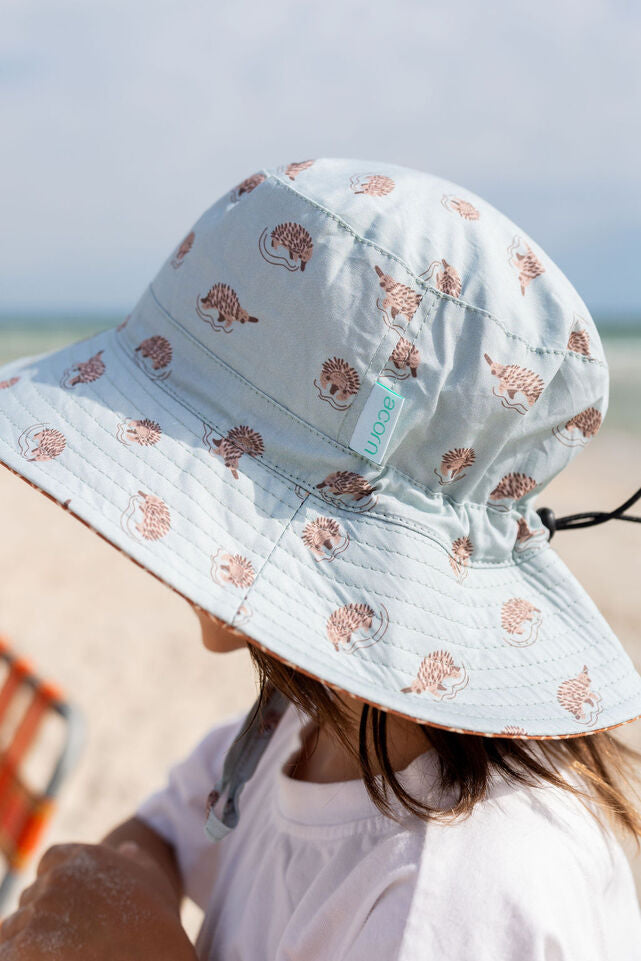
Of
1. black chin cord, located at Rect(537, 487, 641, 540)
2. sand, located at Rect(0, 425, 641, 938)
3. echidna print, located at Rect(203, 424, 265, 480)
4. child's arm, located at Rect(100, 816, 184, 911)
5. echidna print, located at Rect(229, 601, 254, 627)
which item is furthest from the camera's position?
sand, located at Rect(0, 425, 641, 938)

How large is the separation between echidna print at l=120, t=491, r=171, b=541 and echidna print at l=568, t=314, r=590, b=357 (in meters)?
0.46

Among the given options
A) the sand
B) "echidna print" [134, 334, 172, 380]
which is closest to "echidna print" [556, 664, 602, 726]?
"echidna print" [134, 334, 172, 380]

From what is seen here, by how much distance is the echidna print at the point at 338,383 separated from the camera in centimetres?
77

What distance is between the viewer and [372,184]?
812 millimetres

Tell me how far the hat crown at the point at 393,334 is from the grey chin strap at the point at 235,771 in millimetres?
432

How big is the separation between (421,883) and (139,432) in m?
0.52

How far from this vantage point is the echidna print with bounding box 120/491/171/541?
28.6 inches

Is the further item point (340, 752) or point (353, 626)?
point (340, 752)

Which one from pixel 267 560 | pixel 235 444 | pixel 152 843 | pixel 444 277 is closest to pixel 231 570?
pixel 267 560

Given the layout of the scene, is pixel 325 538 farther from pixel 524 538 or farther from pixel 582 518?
pixel 582 518

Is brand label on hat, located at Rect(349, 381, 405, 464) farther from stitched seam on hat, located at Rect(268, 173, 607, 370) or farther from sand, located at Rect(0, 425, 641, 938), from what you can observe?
sand, located at Rect(0, 425, 641, 938)

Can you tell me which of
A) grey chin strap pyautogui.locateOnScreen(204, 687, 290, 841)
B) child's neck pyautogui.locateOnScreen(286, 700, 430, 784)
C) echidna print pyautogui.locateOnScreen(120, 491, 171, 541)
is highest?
echidna print pyautogui.locateOnScreen(120, 491, 171, 541)

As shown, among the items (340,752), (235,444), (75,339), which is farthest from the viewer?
(75,339)

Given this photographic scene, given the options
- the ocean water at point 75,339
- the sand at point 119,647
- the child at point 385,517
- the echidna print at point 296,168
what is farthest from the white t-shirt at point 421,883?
the ocean water at point 75,339
